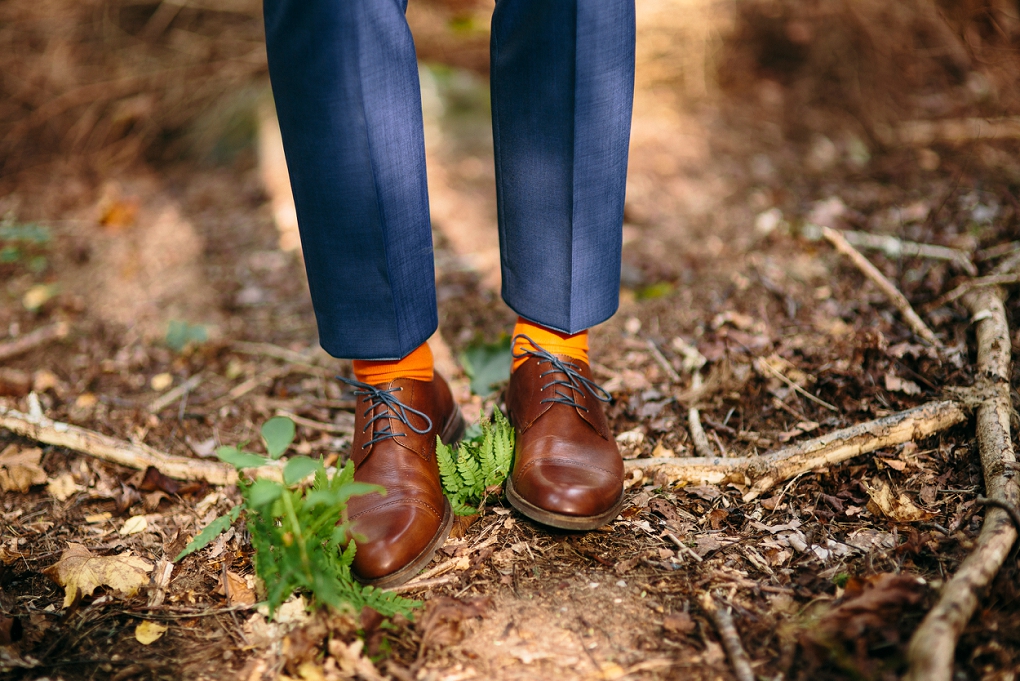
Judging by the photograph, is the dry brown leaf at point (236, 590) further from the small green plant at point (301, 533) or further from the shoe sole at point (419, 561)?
the shoe sole at point (419, 561)

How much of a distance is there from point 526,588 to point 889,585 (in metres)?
0.77

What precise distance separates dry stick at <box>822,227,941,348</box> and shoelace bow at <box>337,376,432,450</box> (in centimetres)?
176

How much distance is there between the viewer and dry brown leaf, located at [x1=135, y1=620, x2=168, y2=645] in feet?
4.62

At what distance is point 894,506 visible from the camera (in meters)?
1.62

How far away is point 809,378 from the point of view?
2117mm

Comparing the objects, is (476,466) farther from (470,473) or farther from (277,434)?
(277,434)

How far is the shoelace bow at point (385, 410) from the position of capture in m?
1.65

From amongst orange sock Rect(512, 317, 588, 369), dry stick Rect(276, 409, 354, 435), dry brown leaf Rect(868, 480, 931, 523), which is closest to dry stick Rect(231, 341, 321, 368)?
dry stick Rect(276, 409, 354, 435)

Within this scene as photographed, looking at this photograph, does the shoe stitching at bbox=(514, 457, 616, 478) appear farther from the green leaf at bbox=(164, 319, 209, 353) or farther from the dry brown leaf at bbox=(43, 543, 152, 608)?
the green leaf at bbox=(164, 319, 209, 353)

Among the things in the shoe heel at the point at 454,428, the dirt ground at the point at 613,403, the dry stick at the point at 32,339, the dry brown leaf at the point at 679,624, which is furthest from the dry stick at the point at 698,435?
the dry stick at the point at 32,339

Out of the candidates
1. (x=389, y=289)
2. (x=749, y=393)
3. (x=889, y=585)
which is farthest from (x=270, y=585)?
(x=749, y=393)

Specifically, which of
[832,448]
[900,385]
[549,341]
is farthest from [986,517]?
[549,341]

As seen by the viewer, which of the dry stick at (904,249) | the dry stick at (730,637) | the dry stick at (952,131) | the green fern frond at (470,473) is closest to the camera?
the dry stick at (730,637)

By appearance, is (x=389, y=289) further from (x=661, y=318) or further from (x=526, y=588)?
(x=661, y=318)
